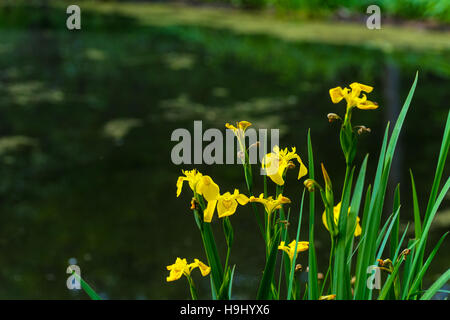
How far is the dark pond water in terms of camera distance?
2.06 meters

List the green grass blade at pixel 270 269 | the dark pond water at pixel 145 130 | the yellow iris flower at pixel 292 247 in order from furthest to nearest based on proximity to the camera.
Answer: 1. the dark pond water at pixel 145 130
2. the yellow iris flower at pixel 292 247
3. the green grass blade at pixel 270 269

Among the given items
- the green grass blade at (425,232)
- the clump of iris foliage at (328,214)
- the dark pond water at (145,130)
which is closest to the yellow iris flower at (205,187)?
the clump of iris foliage at (328,214)

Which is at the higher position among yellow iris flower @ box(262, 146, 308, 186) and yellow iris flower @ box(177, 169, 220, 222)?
yellow iris flower @ box(262, 146, 308, 186)

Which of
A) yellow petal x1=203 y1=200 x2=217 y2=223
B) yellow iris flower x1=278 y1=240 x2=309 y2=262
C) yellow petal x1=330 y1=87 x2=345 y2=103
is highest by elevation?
yellow petal x1=330 y1=87 x2=345 y2=103

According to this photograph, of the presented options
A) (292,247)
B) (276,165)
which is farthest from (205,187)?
(292,247)

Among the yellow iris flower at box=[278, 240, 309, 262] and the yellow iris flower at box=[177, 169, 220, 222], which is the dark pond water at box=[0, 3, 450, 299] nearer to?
the yellow iris flower at box=[278, 240, 309, 262]

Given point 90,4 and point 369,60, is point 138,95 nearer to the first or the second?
point 369,60

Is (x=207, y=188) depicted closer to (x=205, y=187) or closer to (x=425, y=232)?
(x=205, y=187)

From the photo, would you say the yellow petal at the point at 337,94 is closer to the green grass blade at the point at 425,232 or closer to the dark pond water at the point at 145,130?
the green grass blade at the point at 425,232

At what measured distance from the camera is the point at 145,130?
3502 mm

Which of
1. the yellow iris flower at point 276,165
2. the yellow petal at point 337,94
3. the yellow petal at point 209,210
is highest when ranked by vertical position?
the yellow petal at point 337,94

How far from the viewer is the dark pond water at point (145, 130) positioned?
206cm

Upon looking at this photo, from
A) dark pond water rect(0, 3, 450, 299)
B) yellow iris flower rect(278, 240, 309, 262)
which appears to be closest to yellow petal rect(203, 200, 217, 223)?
yellow iris flower rect(278, 240, 309, 262)

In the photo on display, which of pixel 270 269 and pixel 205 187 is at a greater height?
pixel 205 187
